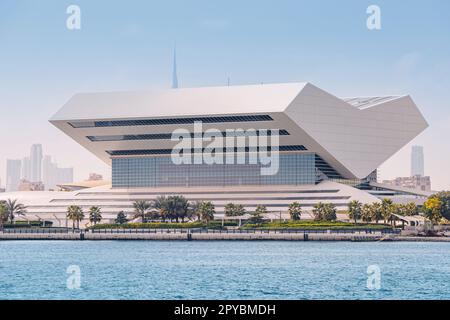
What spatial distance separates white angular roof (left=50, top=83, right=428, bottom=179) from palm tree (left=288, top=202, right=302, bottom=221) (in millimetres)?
11008

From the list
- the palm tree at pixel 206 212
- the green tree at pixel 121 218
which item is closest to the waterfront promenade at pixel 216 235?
the palm tree at pixel 206 212

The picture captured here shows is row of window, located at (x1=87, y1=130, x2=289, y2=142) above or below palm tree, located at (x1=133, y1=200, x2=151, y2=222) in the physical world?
above

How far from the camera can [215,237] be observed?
369 feet

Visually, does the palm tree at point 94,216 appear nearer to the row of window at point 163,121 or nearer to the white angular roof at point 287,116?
the white angular roof at point 287,116

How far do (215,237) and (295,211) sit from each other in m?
26.3

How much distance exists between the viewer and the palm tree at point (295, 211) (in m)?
136

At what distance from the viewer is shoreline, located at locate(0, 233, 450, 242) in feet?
352

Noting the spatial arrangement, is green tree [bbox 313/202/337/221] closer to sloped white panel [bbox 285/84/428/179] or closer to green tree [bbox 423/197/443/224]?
sloped white panel [bbox 285/84/428/179]

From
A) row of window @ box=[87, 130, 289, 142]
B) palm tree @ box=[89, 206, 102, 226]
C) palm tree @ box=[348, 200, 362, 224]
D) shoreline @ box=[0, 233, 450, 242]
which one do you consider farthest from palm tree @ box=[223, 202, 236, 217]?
shoreline @ box=[0, 233, 450, 242]

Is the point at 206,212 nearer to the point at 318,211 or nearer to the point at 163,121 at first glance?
the point at 318,211

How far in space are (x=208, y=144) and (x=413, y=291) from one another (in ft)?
322

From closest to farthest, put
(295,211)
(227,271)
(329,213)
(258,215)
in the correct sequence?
(227,271) → (258,215) → (329,213) → (295,211)

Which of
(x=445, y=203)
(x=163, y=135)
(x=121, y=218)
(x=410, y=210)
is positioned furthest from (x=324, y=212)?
(x=163, y=135)
